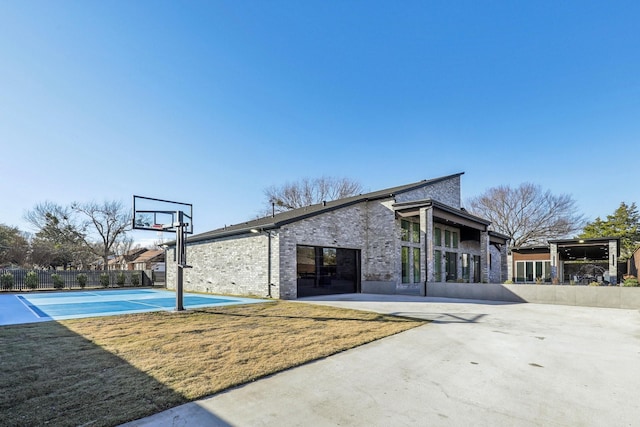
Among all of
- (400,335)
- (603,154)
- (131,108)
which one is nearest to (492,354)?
(400,335)

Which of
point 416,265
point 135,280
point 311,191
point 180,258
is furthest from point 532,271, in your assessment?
point 135,280

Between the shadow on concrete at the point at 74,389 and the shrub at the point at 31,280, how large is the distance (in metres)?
19.7

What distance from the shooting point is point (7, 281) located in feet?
64.5

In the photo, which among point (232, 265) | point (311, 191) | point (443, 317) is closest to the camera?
point (443, 317)

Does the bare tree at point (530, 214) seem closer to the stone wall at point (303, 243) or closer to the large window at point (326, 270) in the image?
the stone wall at point (303, 243)

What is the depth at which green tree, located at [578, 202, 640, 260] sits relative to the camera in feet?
105

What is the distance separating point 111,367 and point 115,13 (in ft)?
31.2

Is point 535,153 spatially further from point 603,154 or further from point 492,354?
point 492,354

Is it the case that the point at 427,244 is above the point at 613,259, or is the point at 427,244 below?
above

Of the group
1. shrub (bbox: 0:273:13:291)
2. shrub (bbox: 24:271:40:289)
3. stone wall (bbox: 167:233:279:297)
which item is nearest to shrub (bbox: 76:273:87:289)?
shrub (bbox: 24:271:40:289)

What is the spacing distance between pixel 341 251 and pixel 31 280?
20.3 meters

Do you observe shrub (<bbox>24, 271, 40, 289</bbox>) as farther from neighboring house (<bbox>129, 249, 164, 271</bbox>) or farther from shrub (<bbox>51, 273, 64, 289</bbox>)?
neighboring house (<bbox>129, 249, 164, 271</bbox>)

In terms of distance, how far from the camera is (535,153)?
22.7 metres

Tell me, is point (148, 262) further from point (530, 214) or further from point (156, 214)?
point (530, 214)
